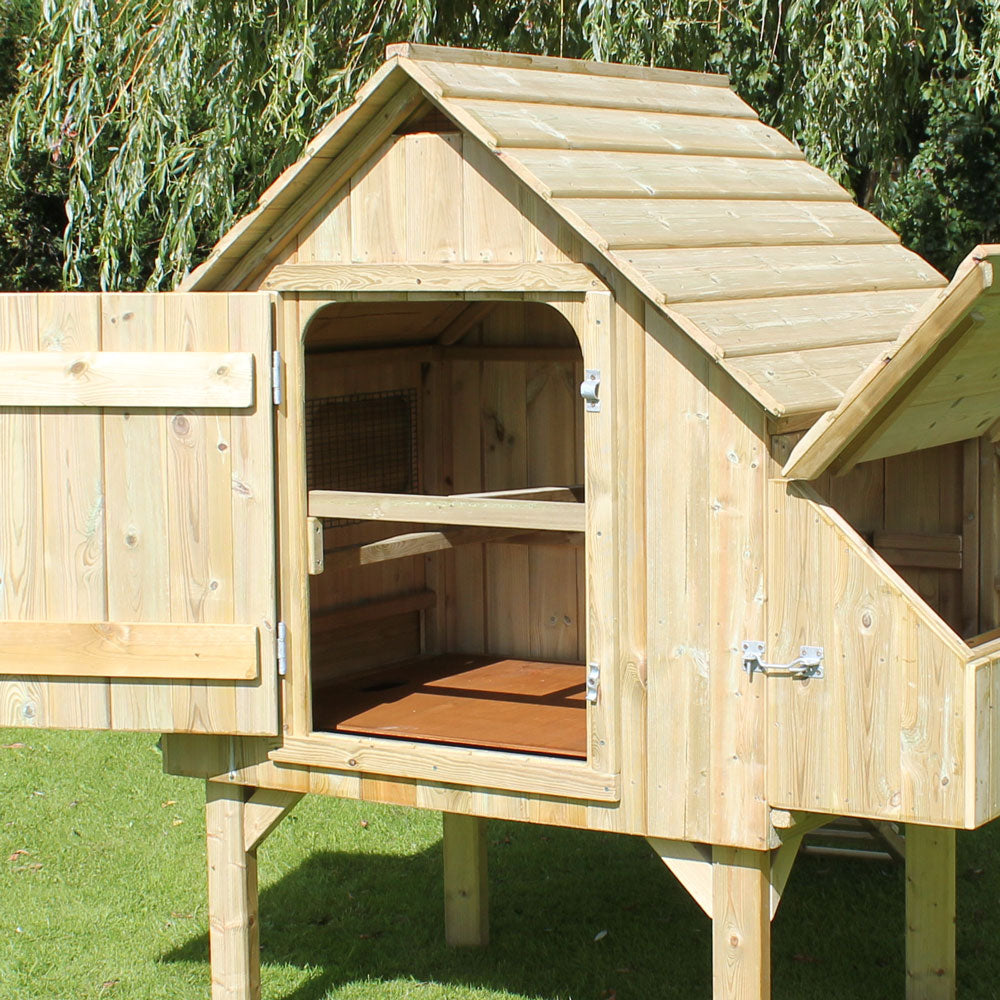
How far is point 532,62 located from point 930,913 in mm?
3241

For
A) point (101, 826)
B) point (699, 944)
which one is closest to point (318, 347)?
point (699, 944)

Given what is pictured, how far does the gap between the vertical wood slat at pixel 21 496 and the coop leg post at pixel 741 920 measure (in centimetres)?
217

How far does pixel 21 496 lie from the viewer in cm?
489

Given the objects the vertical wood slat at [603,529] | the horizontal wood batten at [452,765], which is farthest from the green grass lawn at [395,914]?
the vertical wood slat at [603,529]

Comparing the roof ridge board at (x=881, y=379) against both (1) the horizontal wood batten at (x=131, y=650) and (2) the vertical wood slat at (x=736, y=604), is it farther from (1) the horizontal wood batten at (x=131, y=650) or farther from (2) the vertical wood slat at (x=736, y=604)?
(1) the horizontal wood batten at (x=131, y=650)

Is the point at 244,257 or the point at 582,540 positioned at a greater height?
the point at 244,257

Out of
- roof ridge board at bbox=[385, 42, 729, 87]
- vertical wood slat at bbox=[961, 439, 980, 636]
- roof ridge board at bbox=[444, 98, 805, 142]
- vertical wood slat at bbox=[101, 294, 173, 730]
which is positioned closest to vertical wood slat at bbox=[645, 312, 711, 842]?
roof ridge board at bbox=[444, 98, 805, 142]

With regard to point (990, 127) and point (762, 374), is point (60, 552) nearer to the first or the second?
point (762, 374)

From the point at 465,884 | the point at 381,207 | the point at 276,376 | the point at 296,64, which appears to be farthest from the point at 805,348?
the point at 296,64

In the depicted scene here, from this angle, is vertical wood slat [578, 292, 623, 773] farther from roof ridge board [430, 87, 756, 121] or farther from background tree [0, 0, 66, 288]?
background tree [0, 0, 66, 288]

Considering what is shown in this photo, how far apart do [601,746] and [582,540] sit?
147cm

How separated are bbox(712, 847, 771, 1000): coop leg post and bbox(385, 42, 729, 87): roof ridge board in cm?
234

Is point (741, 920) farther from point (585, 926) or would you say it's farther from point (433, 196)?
point (585, 926)

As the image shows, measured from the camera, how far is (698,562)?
14.0 ft
